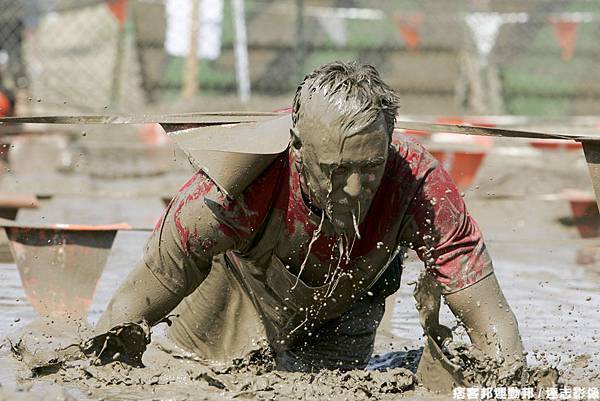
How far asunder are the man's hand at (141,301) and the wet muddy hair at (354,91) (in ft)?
2.48

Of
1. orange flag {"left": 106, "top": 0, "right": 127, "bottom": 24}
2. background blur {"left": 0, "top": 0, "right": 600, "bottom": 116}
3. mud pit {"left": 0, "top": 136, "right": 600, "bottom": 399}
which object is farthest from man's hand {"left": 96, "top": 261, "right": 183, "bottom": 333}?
orange flag {"left": 106, "top": 0, "right": 127, "bottom": 24}

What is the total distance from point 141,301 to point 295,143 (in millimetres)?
800

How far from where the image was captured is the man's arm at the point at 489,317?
343 cm

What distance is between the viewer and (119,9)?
45.7ft

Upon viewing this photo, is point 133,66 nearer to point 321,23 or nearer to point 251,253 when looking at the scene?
point 321,23

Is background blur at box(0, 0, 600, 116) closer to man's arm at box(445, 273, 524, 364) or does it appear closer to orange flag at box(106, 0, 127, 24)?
orange flag at box(106, 0, 127, 24)

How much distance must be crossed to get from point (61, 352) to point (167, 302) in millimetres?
422

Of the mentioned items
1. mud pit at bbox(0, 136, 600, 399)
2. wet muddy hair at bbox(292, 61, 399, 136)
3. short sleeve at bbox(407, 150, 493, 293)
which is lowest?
mud pit at bbox(0, 136, 600, 399)

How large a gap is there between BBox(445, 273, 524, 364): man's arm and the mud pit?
0.95 feet

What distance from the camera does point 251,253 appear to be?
3.62 metres

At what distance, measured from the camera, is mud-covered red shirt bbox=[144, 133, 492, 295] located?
3.37 m

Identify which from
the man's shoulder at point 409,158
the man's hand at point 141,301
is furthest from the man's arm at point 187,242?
the man's shoulder at point 409,158

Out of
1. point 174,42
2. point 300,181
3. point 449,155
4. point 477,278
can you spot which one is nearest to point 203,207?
point 300,181

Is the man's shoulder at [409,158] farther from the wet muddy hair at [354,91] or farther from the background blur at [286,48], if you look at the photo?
the background blur at [286,48]
